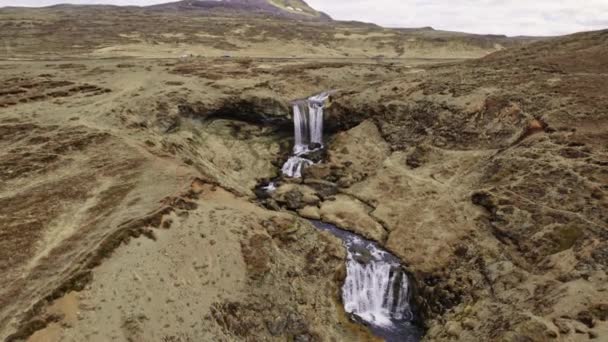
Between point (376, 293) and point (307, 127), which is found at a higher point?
point (307, 127)

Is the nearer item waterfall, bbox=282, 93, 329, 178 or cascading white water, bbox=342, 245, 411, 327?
cascading white water, bbox=342, 245, 411, 327

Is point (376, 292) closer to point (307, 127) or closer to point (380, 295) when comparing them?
point (380, 295)

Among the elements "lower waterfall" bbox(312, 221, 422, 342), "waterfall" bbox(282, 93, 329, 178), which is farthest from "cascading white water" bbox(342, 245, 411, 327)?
"waterfall" bbox(282, 93, 329, 178)

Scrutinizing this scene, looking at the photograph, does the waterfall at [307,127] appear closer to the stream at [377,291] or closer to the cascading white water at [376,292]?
the stream at [377,291]

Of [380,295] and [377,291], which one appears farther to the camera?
[377,291]

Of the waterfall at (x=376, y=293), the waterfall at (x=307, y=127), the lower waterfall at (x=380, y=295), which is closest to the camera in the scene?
the lower waterfall at (x=380, y=295)

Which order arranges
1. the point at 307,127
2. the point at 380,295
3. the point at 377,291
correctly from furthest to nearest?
the point at 307,127
the point at 377,291
the point at 380,295

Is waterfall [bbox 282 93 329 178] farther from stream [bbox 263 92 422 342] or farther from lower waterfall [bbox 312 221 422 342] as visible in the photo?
lower waterfall [bbox 312 221 422 342]

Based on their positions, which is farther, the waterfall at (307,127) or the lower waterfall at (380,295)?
the waterfall at (307,127)

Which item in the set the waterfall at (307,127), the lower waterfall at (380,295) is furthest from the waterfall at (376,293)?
the waterfall at (307,127)

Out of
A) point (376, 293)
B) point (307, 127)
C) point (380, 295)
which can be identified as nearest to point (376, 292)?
point (376, 293)

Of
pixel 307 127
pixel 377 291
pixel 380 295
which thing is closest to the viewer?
pixel 380 295
